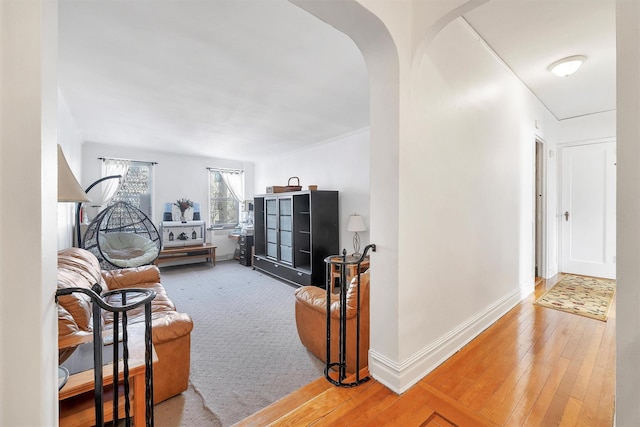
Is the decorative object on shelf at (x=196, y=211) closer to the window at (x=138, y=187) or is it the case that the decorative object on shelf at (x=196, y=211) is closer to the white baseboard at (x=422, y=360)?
the window at (x=138, y=187)

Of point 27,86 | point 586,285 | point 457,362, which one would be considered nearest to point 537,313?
point 457,362

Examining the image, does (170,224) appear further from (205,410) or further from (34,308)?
(34,308)

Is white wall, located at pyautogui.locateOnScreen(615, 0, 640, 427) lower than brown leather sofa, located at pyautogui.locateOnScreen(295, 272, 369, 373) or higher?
higher

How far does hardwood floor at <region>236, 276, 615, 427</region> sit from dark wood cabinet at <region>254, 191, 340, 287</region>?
277 centimetres

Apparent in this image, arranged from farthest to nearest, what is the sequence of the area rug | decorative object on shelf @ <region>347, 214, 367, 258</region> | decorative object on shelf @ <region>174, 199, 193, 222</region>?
decorative object on shelf @ <region>174, 199, 193, 222</region>
decorative object on shelf @ <region>347, 214, 367, 258</region>
the area rug

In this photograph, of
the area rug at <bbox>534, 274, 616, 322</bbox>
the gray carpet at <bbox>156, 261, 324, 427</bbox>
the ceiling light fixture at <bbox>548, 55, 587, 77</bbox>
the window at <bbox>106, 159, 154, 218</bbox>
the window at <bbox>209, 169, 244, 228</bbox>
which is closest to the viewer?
the gray carpet at <bbox>156, 261, 324, 427</bbox>

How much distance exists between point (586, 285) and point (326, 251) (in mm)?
3669

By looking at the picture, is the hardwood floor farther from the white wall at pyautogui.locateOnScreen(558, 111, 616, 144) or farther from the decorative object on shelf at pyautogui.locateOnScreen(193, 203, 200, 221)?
the decorative object on shelf at pyautogui.locateOnScreen(193, 203, 200, 221)

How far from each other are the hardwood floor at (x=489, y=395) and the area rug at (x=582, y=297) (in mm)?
744

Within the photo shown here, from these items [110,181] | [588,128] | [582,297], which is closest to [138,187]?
[110,181]

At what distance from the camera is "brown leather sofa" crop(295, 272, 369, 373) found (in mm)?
2010

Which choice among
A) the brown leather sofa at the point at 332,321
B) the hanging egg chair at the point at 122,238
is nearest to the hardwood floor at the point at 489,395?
the brown leather sofa at the point at 332,321

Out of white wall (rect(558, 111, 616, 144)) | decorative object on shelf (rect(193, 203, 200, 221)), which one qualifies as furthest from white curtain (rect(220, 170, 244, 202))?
white wall (rect(558, 111, 616, 144))

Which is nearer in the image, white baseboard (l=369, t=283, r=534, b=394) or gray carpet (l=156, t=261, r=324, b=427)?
white baseboard (l=369, t=283, r=534, b=394)
